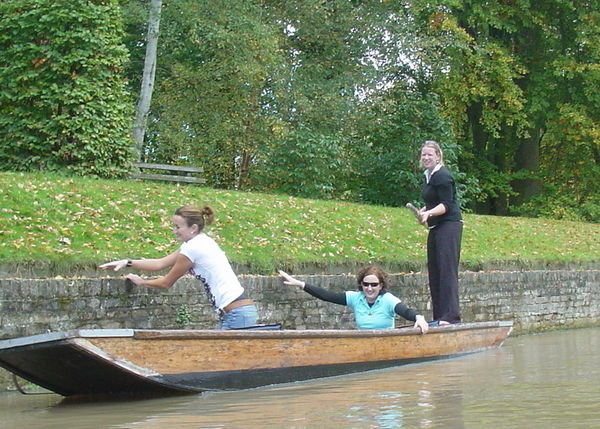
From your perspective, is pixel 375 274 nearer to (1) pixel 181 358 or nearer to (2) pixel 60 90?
(1) pixel 181 358

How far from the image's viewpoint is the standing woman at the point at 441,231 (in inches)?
480

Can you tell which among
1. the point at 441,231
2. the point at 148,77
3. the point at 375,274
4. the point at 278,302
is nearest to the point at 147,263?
the point at 375,274

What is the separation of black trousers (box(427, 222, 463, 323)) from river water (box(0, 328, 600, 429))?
3.25 ft

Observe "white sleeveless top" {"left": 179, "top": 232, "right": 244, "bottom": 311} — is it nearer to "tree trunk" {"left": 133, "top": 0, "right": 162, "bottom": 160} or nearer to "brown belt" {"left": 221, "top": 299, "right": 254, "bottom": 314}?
"brown belt" {"left": 221, "top": 299, "right": 254, "bottom": 314}

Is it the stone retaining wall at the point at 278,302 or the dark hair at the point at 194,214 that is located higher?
the dark hair at the point at 194,214

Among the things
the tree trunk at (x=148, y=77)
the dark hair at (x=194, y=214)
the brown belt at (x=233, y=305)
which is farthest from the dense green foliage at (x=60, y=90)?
the brown belt at (x=233, y=305)

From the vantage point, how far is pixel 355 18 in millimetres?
30391

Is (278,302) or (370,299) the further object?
(278,302)

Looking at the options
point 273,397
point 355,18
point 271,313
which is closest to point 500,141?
point 355,18

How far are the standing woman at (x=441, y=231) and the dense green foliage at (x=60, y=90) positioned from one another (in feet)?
26.0

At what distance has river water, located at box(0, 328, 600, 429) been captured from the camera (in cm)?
775

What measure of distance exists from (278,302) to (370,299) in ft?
7.27

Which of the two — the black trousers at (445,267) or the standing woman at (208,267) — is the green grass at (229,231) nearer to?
the standing woman at (208,267)

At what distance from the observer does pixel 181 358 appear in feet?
30.3
